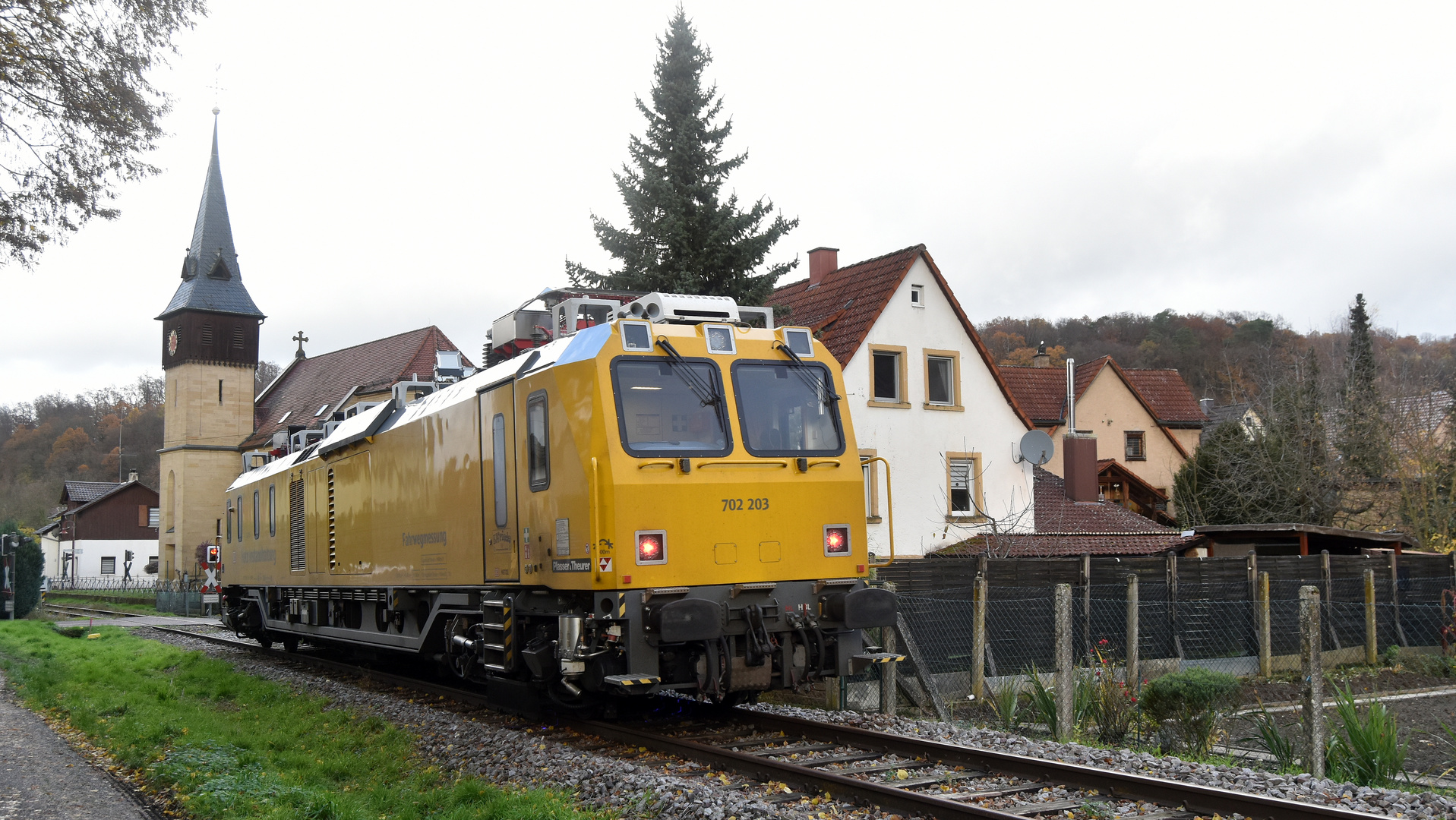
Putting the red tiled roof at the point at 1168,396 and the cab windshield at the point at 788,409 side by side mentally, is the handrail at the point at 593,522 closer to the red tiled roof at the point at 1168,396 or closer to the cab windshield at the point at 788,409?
the cab windshield at the point at 788,409

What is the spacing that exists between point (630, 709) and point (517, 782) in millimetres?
2519

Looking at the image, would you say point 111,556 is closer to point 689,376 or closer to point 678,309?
point 678,309

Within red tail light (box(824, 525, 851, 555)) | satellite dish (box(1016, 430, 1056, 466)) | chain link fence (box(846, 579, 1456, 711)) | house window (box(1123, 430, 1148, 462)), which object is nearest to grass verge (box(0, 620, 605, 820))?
red tail light (box(824, 525, 851, 555))

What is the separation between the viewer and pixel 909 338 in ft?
89.9

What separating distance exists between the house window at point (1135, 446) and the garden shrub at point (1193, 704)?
35.8m

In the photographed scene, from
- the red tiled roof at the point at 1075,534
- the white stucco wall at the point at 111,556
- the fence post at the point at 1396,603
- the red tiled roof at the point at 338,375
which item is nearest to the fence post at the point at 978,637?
the fence post at the point at 1396,603

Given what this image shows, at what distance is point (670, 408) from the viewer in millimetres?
9047

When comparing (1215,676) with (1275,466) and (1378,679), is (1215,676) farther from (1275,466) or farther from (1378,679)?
(1275,466)

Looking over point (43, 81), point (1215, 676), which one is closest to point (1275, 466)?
point (1215, 676)

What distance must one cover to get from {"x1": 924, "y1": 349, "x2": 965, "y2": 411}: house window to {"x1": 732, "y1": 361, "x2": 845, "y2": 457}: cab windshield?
18.4m

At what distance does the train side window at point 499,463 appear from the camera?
9.77 meters

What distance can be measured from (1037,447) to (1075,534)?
4.49 m

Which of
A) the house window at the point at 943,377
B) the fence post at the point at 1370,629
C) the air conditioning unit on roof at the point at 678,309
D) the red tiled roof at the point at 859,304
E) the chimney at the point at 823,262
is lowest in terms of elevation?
the fence post at the point at 1370,629

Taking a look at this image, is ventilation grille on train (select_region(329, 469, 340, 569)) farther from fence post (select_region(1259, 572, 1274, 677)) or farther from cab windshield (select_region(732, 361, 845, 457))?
fence post (select_region(1259, 572, 1274, 677))
